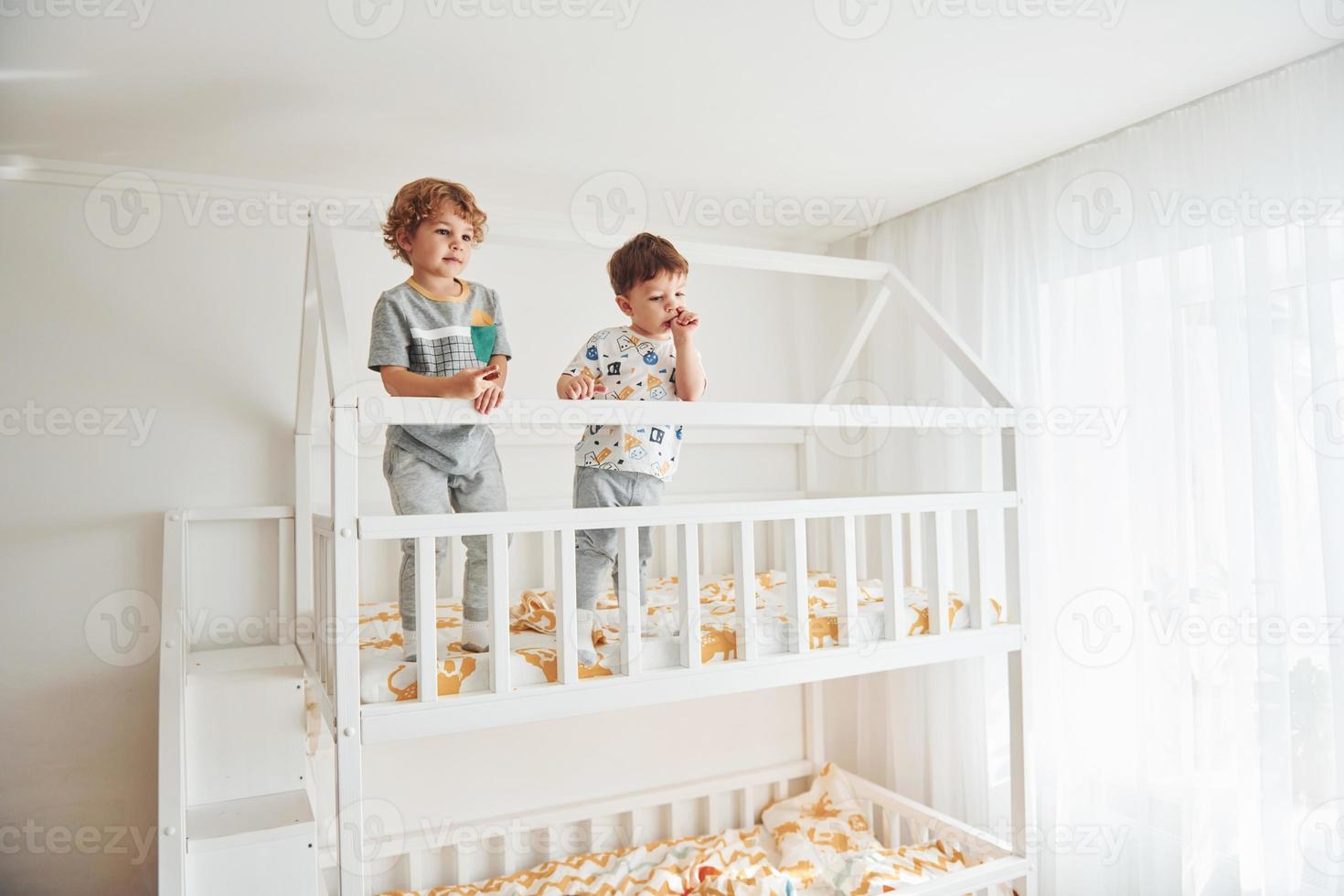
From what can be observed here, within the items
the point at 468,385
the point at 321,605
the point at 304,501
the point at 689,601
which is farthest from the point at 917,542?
the point at 304,501

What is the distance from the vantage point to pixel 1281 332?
1.96m

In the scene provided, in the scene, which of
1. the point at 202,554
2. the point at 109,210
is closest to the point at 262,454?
the point at 202,554

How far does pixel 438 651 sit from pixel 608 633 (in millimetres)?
364

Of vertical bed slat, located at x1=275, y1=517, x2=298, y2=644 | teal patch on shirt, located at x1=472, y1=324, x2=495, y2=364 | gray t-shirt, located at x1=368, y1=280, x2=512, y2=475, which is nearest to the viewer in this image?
gray t-shirt, located at x1=368, y1=280, x2=512, y2=475

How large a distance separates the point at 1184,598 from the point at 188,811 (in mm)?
2383

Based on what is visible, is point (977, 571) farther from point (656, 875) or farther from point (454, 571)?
point (454, 571)

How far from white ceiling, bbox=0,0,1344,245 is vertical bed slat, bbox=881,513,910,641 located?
1.04m

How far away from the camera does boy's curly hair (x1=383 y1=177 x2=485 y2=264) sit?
5.50ft

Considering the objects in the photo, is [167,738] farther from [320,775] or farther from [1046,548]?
[1046,548]

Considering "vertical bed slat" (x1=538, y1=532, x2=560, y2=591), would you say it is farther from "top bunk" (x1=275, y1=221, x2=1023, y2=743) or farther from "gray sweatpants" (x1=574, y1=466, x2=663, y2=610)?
"gray sweatpants" (x1=574, y1=466, x2=663, y2=610)

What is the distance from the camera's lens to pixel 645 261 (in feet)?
6.21

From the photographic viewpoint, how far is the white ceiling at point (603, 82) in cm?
166

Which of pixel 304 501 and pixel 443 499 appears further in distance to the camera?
pixel 304 501

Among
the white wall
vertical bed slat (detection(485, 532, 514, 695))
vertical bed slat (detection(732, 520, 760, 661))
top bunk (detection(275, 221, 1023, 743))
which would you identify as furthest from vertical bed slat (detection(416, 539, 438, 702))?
the white wall
